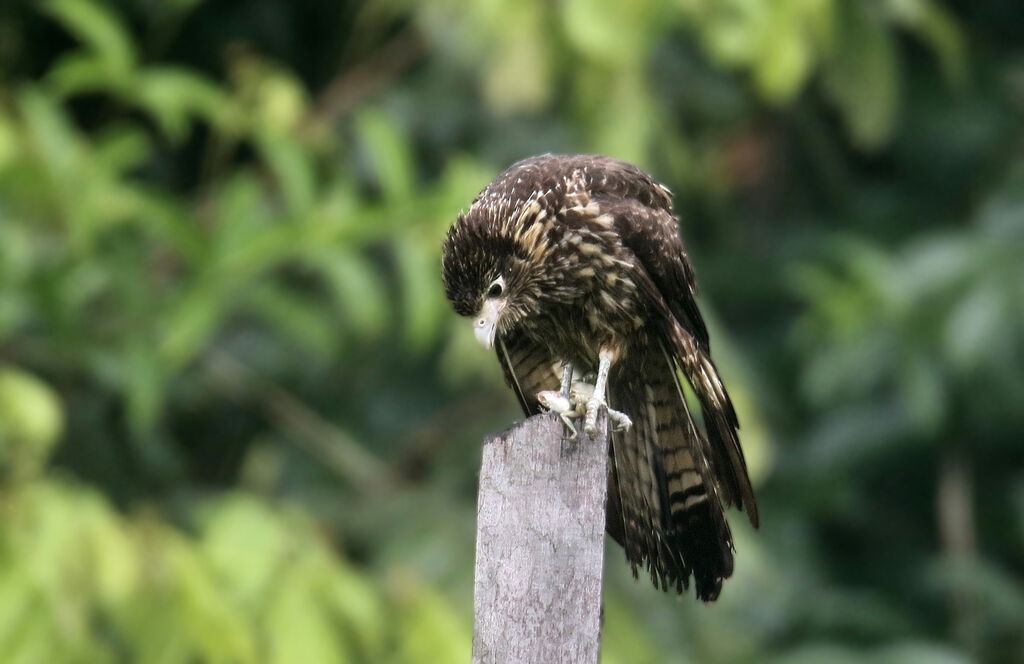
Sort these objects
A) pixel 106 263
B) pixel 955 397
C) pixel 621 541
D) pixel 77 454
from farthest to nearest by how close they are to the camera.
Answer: pixel 955 397
pixel 77 454
pixel 106 263
pixel 621 541

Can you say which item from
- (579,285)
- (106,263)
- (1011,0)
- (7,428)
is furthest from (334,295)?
(1011,0)

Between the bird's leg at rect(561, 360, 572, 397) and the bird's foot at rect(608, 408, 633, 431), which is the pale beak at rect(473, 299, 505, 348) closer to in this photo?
the bird's leg at rect(561, 360, 572, 397)

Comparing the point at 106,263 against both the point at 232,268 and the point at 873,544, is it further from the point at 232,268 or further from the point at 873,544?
the point at 873,544

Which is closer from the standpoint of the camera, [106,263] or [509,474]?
[509,474]

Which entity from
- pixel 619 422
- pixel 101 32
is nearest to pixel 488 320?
pixel 619 422

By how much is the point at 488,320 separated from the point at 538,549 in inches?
29.8

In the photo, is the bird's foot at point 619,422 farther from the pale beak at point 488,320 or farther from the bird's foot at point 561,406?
the pale beak at point 488,320

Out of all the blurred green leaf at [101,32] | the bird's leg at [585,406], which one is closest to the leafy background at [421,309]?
the blurred green leaf at [101,32]

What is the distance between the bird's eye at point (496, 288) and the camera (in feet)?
9.49

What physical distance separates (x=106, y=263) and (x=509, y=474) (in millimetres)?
2824

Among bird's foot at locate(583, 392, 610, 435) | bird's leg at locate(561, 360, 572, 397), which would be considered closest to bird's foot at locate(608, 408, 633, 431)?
bird's foot at locate(583, 392, 610, 435)

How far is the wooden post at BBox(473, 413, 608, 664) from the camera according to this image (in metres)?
2.20

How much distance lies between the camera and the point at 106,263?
470 centimetres

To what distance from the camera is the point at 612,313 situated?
2916mm
